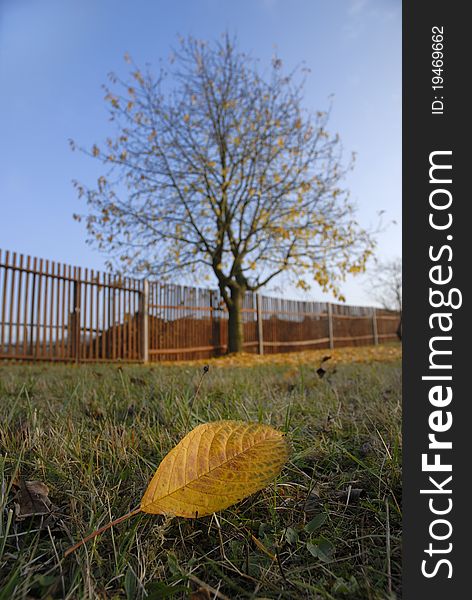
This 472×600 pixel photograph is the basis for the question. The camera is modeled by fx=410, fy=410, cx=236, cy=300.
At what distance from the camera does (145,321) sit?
11195 mm

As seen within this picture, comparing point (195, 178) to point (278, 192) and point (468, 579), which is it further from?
point (468, 579)

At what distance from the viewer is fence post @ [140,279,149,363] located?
11.1 metres

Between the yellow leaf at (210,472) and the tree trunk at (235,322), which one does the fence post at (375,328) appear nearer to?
the tree trunk at (235,322)

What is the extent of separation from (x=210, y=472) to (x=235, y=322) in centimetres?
1184

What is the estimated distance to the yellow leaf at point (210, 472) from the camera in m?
Result: 0.77

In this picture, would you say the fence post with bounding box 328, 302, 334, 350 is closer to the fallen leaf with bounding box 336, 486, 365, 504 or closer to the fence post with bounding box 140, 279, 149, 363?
the fence post with bounding box 140, 279, 149, 363

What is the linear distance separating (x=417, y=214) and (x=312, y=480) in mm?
671

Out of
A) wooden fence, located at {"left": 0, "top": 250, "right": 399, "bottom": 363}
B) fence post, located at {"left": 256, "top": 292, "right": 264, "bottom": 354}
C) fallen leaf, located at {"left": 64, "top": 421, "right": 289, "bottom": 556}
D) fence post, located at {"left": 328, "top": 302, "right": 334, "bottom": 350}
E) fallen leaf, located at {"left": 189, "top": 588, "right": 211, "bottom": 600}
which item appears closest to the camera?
fallen leaf, located at {"left": 189, "top": 588, "right": 211, "bottom": 600}

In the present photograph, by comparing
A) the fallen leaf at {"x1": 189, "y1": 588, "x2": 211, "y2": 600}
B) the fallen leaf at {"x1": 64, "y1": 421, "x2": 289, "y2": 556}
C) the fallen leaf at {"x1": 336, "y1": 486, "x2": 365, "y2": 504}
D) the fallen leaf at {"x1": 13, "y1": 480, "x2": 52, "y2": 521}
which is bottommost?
the fallen leaf at {"x1": 189, "y1": 588, "x2": 211, "y2": 600}

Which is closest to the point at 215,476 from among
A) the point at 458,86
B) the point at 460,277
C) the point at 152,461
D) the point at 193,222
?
the point at 152,461

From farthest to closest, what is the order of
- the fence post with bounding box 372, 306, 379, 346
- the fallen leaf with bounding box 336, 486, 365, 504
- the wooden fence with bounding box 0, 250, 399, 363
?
1. the fence post with bounding box 372, 306, 379, 346
2. the wooden fence with bounding box 0, 250, 399, 363
3. the fallen leaf with bounding box 336, 486, 365, 504

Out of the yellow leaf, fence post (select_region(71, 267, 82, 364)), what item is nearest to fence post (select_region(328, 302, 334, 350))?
fence post (select_region(71, 267, 82, 364))

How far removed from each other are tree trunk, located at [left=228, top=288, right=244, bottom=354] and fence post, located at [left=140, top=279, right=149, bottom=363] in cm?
266

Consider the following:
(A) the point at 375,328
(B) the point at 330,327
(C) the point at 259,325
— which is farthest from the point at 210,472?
(A) the point at 375,328
